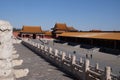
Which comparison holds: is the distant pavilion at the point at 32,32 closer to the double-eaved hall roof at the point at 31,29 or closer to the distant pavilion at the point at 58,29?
the double-eaved hall roof at the point at 31,29

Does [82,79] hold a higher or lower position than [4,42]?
lower

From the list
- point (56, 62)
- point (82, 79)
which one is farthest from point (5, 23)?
point (56, 62)

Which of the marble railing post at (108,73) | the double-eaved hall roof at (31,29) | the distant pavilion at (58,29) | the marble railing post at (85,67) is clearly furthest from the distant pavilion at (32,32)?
the marble railing post at (108,73)

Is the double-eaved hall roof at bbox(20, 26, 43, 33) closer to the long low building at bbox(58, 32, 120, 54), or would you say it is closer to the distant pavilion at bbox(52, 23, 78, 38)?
the distant pavilion at bbox(52, 23, 78, 38)

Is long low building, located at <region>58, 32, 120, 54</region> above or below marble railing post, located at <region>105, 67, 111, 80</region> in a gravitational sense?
below

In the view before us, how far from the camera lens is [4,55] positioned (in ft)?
12.2

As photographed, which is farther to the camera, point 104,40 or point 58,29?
point 58,29

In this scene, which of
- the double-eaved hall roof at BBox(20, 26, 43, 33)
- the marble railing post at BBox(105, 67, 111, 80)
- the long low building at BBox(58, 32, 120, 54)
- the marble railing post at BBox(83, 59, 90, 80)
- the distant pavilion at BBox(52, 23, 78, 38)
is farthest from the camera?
the distant pavilion at BBox(52, 23, 78, 38)

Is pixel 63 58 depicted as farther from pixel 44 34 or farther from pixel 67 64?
pixel 44 34

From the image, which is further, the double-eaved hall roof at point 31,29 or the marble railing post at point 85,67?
the double-eaved hall roof at point 31,29

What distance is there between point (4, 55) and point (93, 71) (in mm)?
6953

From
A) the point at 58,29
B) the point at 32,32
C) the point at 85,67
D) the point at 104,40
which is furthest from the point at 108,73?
the point at 58,29

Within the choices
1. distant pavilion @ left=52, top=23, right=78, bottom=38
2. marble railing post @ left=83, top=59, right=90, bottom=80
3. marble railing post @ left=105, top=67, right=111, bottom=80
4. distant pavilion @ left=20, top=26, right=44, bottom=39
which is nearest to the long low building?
marble railing post @ left=83, top=59, right=90, bottom=80

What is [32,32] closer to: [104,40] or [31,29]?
[31,29]
